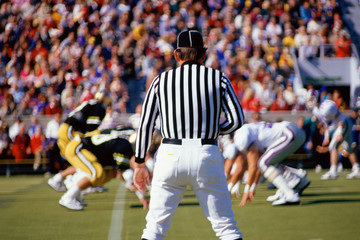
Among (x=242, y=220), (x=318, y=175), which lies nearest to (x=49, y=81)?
(x=318, y=175)

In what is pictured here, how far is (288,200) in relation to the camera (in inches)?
337

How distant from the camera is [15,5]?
68.7ft

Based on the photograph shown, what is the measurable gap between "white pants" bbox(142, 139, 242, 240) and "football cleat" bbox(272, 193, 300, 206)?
191 inches

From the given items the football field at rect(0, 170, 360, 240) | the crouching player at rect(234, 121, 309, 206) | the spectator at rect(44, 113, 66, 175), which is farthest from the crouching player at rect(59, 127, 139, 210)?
the spectator at rect(44, 113, 66, 175)

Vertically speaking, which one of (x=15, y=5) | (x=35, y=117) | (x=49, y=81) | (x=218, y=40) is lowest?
(x=35, y=117)

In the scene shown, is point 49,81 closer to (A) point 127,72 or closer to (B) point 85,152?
(A) point 127,72

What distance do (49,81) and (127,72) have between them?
235 centimetres

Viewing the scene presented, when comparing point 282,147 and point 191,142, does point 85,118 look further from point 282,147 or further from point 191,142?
point 191,142

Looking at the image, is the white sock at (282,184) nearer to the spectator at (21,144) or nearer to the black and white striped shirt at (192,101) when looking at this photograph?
the black and white striped shirt at (192,101)

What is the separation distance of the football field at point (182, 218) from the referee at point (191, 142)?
2318mm

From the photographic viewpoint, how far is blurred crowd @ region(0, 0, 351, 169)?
16766 millimetres

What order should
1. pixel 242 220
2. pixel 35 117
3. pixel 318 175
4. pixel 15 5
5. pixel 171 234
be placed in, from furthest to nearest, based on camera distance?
pixel 15 5 → pixel 35 117 → pixel 318 175 → pixel 242 220 → pixel 171 234

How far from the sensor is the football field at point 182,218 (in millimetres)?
6332

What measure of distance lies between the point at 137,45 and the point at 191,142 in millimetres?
14402
